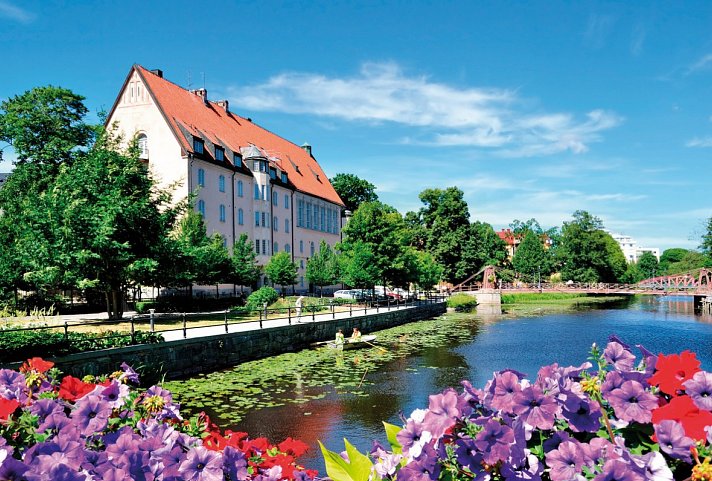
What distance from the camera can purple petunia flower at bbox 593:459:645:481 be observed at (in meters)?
1.93

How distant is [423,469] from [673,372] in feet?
3.50

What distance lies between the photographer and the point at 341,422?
1509cm

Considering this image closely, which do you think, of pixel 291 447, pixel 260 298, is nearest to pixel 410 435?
pixel 291 447

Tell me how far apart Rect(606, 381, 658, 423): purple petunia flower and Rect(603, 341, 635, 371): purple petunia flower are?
0.28 meters

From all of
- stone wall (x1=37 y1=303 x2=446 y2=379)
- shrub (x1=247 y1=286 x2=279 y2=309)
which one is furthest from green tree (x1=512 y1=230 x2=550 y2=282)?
stone wall (x1=37 y1=303 x2=446 y2=379)

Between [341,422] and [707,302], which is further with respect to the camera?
[707,302]

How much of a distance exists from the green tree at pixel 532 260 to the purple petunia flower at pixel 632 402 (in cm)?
10217

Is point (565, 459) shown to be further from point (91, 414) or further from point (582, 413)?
point (91, 414)

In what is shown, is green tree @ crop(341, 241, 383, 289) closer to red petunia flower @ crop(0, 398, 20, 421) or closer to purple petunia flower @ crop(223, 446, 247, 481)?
red petunia flower @ crop(0, 398, 20, 421)

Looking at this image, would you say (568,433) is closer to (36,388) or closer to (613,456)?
(613,456)

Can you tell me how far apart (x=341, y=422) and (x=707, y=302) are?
212 feet

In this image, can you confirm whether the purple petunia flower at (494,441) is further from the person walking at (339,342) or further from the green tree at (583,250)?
the green tree at (583,250)

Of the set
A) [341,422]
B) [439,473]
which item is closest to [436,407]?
[439,473]

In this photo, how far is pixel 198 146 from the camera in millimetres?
45781
